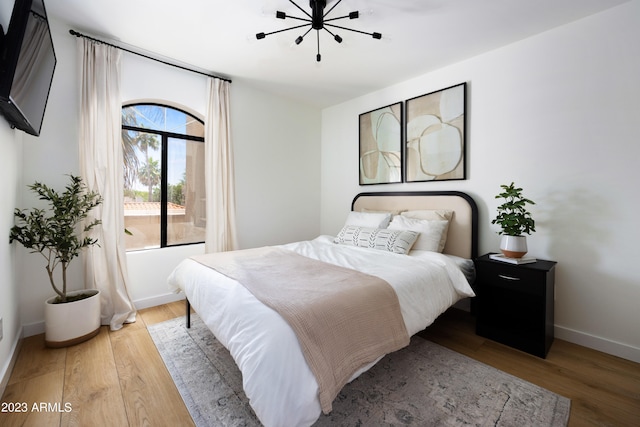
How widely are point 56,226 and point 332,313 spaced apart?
91.4 inches

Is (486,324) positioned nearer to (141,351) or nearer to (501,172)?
(501,172)

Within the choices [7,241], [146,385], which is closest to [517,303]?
[146,385]

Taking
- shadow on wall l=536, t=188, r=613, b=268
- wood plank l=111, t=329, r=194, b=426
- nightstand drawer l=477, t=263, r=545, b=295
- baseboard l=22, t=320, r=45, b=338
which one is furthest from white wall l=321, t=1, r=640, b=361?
baseboard l=22, t=320, r=45, b=338

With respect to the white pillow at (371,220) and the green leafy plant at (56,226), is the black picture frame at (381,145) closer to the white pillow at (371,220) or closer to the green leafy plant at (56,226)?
the white pillow at (371,220)

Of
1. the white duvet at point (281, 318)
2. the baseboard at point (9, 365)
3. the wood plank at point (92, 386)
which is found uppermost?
the white duvet at point (281, 318)

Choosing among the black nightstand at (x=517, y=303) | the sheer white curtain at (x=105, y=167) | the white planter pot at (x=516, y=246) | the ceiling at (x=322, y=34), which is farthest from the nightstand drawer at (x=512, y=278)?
the sheer white curtain at (x=105, y=167)

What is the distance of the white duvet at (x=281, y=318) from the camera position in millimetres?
1116

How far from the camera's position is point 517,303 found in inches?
88.4

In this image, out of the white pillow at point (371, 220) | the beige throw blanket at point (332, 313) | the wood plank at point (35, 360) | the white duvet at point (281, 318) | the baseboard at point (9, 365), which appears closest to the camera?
the white duvet at point (281, 318)

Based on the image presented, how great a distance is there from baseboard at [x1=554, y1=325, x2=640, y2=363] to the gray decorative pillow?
4.85 feet

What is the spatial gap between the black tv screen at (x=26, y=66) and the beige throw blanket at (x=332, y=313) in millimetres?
1483

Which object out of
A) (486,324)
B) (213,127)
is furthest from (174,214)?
(486,324)

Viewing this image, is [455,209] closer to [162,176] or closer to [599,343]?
[599,343]

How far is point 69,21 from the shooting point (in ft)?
7.71
